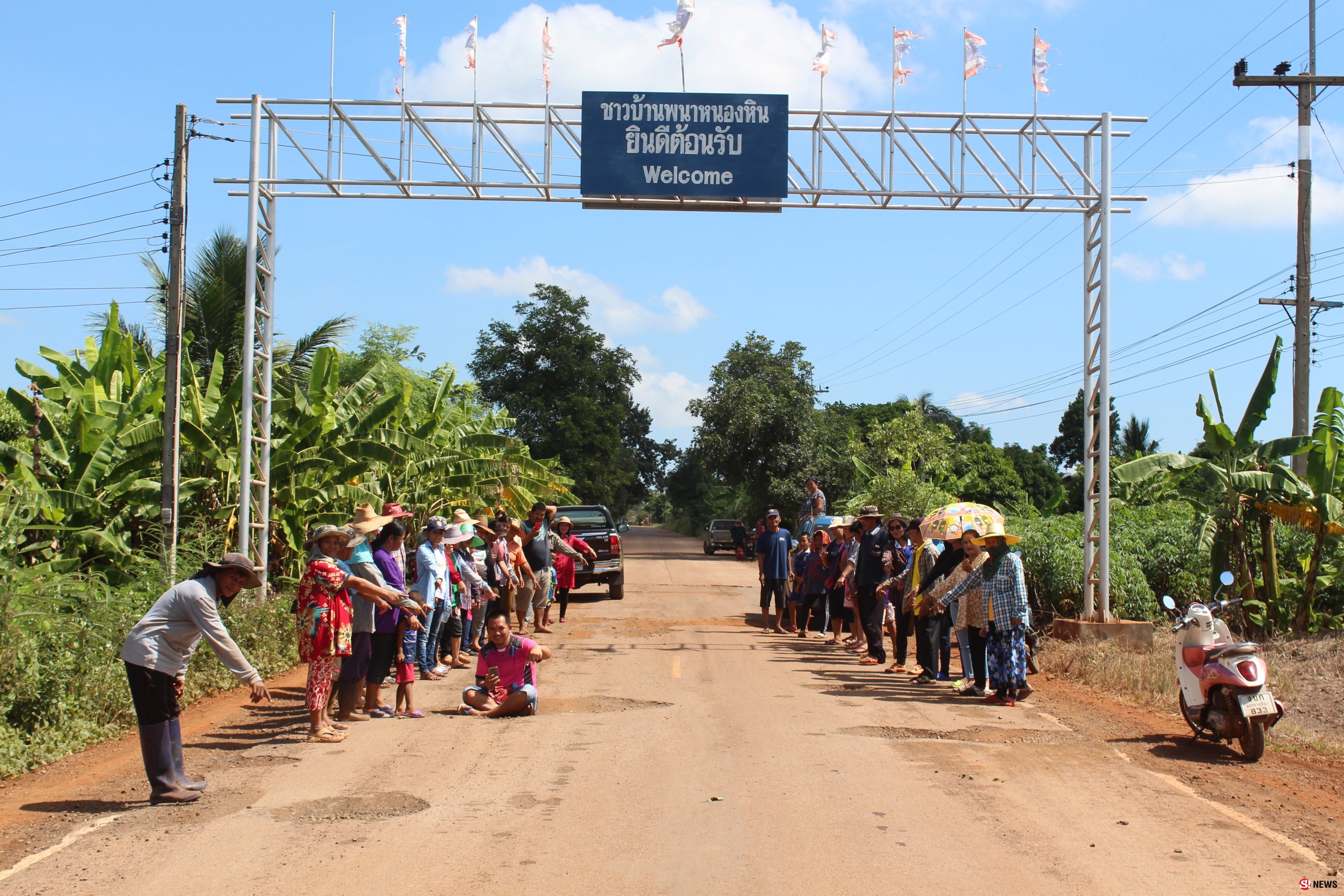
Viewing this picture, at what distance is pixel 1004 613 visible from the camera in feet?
34.2

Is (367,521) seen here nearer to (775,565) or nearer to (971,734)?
(971,734)

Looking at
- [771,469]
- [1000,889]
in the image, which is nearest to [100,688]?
[1000,889]

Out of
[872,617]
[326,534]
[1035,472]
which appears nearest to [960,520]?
[872,617]

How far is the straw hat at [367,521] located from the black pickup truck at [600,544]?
11520 mm

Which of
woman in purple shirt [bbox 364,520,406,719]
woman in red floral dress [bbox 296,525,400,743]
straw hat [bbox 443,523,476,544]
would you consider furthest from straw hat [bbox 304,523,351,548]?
straw hat [bbox 443,523,476,544]

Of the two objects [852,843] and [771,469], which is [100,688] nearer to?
[852,843]

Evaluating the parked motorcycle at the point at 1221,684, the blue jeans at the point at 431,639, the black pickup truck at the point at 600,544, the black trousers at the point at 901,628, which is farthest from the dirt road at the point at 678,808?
the black pickup truck at the point at 600,544

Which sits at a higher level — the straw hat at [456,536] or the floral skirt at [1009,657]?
the straw hat at [456,536]

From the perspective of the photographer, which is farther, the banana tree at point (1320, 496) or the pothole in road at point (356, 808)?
the banana tree at point (1320, 496)

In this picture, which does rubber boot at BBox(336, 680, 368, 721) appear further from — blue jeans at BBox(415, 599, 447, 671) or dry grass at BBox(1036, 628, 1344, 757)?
dry grass at BBox(1036, 628, 1344, 757)

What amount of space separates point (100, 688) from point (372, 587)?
2416 millimetres

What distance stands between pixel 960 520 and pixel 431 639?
18.9ft

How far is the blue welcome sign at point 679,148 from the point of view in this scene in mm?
14484

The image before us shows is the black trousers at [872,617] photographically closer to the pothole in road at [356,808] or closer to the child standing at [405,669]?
the child standing at [405,669]
